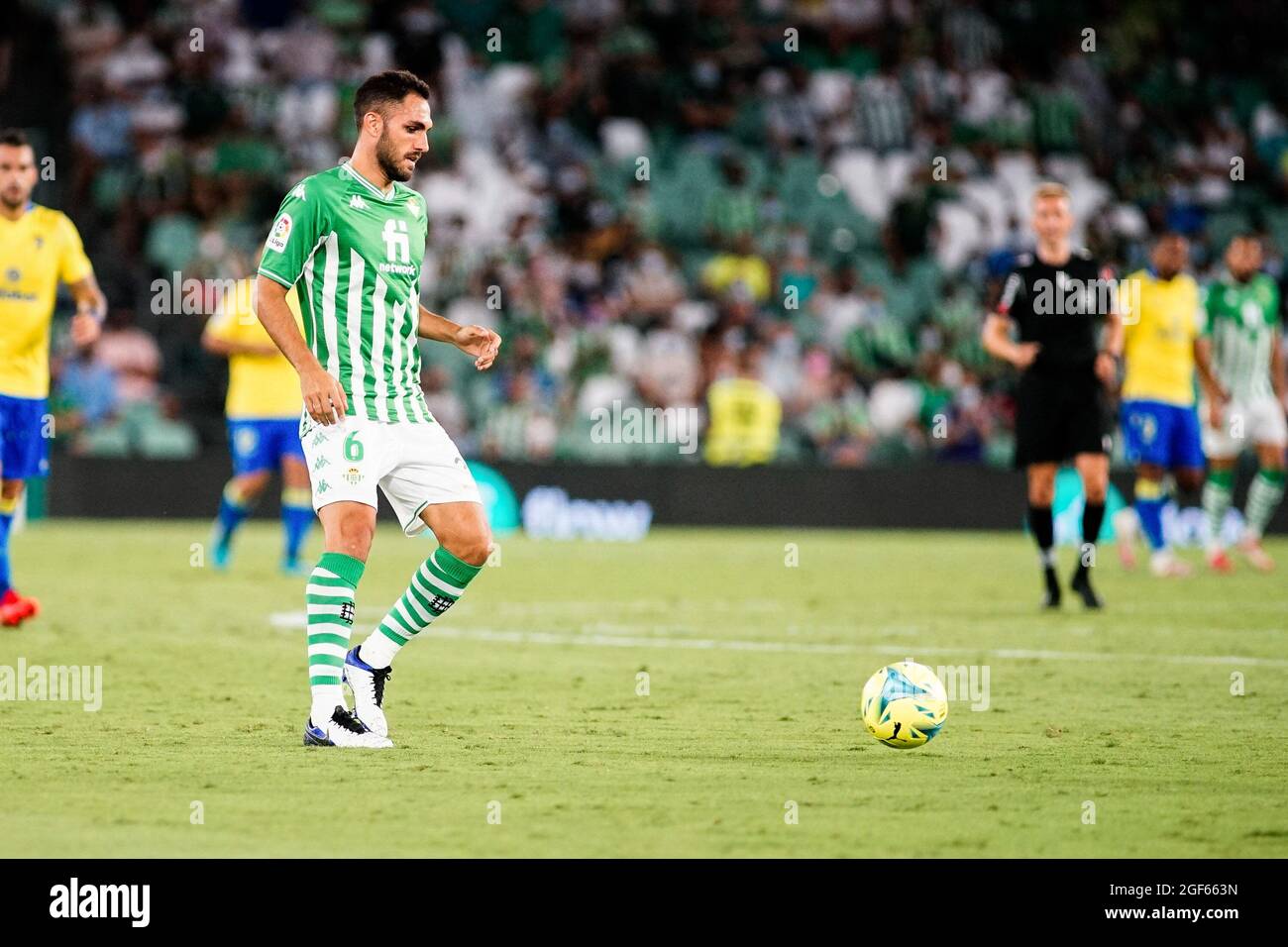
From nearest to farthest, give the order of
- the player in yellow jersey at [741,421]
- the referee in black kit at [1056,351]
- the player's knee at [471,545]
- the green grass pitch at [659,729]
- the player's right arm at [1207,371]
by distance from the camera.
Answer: the green grass pitch at [659,729] → the player's knee at [471,545] → the referee in black kit at [1056,351] → the player's right arm at [1207,371] → the player in yellow jersey at [741,421]

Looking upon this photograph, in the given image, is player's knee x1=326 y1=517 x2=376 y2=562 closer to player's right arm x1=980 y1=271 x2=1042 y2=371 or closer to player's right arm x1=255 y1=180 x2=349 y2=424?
player's right arm x1=255 y1=180 x2=349 y2=424

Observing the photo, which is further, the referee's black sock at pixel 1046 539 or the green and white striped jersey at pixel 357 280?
the referee's black sock at pixel 1046 539

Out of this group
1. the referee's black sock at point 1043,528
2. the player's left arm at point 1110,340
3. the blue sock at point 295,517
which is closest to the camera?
the player's left arm at point 1110,340

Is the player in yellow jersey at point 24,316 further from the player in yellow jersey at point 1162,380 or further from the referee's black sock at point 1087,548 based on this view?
the player in yellow jersey at point 1162,380

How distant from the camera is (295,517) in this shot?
13898 millimetres

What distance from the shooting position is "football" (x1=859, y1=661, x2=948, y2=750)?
6.59m

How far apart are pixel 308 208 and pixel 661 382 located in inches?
566

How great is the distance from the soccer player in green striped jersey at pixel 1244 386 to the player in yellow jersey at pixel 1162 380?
0.76 m

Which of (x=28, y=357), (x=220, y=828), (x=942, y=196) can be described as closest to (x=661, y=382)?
(x=942, y=196)

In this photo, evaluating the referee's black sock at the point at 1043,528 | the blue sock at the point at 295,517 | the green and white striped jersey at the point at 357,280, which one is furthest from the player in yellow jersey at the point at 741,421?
the green and white striped jersey at the point at 357,280

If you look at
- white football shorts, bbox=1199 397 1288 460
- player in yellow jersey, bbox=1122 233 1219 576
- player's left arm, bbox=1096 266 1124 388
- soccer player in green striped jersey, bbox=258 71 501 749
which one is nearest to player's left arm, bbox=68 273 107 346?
soccer player in green striped jersey, bbox=258 71 501 749

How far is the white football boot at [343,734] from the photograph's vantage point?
6.54 meters

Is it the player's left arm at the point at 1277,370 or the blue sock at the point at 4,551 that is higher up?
the player's left arm at the point at 1277,370
